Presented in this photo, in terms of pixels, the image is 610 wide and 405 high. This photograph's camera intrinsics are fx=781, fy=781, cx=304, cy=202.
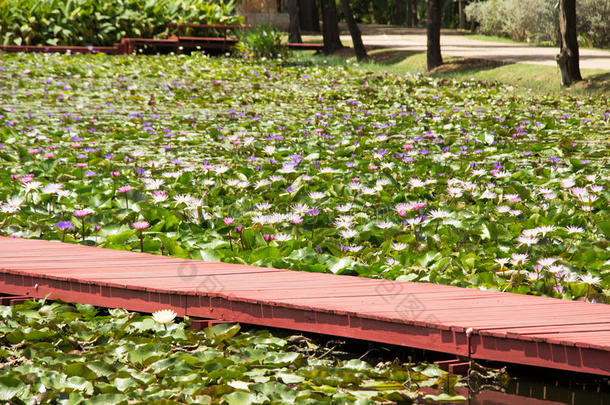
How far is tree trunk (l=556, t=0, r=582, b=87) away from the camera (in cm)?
1212

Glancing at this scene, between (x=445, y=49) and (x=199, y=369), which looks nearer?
(x=199, y=369)

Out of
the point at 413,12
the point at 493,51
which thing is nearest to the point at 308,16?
the point at 413,12

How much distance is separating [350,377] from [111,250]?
1779mm

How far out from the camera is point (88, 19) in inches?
813

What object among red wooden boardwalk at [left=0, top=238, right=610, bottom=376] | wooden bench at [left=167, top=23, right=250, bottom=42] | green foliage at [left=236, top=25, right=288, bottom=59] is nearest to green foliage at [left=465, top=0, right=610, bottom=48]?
green foliage at [left=236, top=25, right=288, bottom=59]

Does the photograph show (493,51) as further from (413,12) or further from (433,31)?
(413,12)

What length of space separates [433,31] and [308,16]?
14.7 m

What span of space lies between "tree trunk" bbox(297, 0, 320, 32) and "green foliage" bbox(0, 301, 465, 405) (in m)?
27.0

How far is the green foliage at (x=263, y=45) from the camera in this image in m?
19.1

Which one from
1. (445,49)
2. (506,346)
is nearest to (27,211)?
(506,346)

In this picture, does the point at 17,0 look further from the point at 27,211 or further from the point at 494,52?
the point at 27,211

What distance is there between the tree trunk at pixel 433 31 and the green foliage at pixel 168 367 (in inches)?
513

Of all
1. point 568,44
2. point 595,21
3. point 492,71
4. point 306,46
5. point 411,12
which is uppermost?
point 411,12

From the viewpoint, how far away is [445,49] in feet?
66.4
